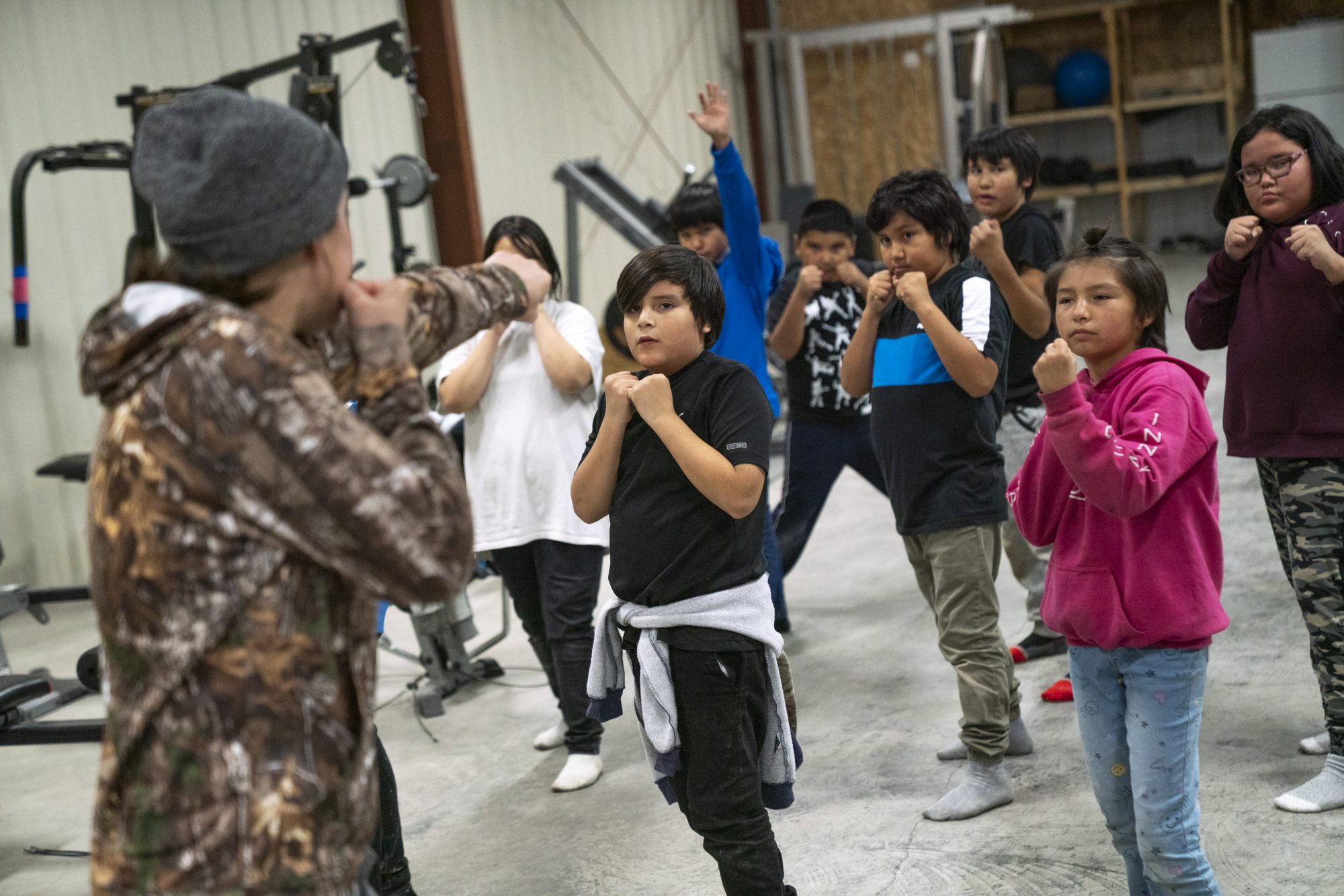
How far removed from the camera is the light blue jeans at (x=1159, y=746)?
189 centimetres

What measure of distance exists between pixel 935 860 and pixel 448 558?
1.76m

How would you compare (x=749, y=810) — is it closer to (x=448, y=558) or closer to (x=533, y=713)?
(x=448, y=558)

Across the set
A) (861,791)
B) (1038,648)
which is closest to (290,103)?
(1038,648)

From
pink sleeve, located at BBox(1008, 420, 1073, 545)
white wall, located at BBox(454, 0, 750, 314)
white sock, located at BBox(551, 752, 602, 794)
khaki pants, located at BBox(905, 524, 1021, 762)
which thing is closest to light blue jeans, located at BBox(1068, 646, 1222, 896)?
pink sleeve, located at BBox(1008, 420, 1073, 545)

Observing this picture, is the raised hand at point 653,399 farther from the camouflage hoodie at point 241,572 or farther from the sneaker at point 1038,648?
the sneaker at point 1038,648

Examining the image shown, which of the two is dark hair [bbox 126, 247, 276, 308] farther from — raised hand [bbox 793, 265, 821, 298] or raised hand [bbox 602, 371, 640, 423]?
raised hand [bbox 793, 265, 821, 298]

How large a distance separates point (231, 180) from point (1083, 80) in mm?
12351

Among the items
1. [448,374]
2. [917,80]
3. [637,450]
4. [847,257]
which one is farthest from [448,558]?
[917,80]

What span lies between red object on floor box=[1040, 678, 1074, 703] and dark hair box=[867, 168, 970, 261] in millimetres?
1262

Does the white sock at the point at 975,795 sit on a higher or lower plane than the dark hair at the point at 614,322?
lower

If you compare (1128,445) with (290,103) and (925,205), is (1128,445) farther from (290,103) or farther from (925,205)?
(290,103)

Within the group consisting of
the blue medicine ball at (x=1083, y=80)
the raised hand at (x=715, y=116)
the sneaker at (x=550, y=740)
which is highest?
the blue medicine ball at (x=1083, y=80)

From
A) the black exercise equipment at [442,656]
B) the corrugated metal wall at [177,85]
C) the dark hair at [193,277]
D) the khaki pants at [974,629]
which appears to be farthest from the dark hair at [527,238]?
the corrugated metal wall at [177,85]

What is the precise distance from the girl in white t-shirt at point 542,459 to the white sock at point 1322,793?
1.59m
